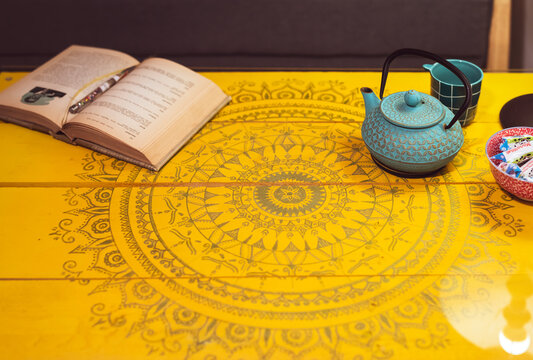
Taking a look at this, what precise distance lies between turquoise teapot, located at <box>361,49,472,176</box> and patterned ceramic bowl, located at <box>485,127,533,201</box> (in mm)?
84

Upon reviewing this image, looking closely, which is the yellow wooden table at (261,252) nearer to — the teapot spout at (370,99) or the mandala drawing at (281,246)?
the mandala drawing at (281,246)

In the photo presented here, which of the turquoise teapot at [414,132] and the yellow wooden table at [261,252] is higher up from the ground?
the turquoise teapot at [414,132]

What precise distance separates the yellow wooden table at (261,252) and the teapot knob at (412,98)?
0.18 metres

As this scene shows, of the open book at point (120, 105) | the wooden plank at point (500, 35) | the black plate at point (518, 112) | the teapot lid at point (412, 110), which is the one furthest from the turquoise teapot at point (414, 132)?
the wooden plank at point (500, 35)

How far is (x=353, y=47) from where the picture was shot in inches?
79.8

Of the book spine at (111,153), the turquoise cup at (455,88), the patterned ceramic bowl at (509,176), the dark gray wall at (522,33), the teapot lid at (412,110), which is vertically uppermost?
the teapot lid at (412,110)

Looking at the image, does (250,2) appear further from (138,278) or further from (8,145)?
(138,278)

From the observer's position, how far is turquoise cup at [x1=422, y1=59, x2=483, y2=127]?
1.20m

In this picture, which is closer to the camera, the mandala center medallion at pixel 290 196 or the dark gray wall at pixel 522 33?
the mandala center medallion at pixel 290 196

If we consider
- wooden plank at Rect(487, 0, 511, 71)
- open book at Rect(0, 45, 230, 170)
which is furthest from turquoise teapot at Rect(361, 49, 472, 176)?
wooden plank at Rect(487, 0, 511, 71)

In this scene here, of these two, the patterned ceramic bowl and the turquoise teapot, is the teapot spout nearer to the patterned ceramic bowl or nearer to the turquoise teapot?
the turquoise teapot

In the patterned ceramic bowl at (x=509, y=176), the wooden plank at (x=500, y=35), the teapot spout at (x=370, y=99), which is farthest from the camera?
the wooden plank at (x=500, y=35)

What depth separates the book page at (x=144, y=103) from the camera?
119cm

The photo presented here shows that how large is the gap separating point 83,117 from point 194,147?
271 mm
